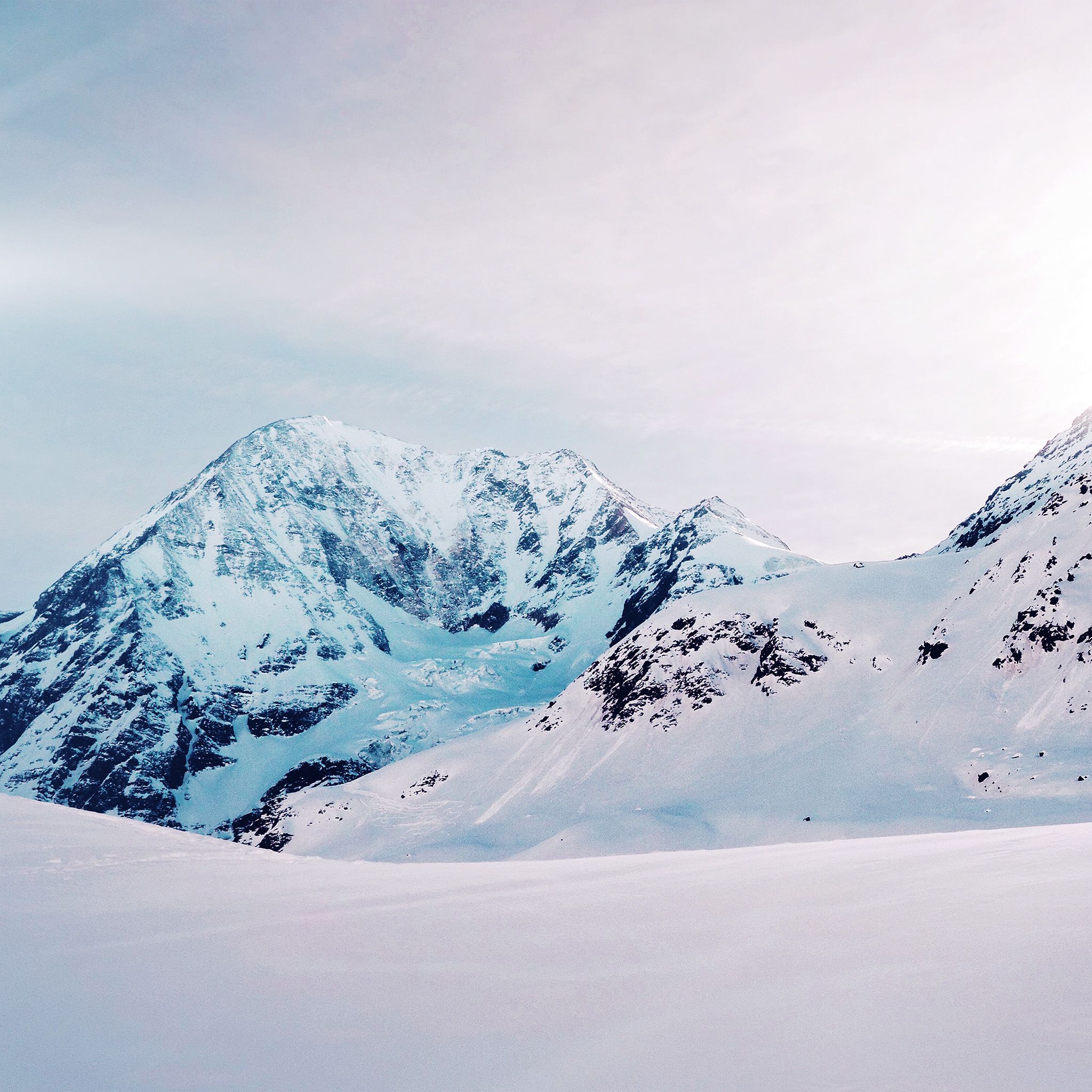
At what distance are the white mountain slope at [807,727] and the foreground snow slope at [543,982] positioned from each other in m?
46.3

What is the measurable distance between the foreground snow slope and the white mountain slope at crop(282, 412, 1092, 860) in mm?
46341

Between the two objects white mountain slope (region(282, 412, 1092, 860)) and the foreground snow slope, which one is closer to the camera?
the foreground snow slope

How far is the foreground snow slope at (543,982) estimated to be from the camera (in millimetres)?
3729

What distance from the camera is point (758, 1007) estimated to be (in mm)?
4375

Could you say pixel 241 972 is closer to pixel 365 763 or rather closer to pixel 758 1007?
pixel 758 1007

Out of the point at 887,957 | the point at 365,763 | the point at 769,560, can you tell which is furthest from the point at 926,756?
the point at 365,763

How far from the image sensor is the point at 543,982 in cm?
493

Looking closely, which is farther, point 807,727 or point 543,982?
point 807,727

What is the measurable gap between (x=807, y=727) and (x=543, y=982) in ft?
237

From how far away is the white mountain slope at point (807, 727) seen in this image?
5544 centimetres

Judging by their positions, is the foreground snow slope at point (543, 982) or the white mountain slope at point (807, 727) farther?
the white mountain slope at point (807, 727)

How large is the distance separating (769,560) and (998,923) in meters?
192

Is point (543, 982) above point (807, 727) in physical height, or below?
above

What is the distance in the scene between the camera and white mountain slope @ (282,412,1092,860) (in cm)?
5544
